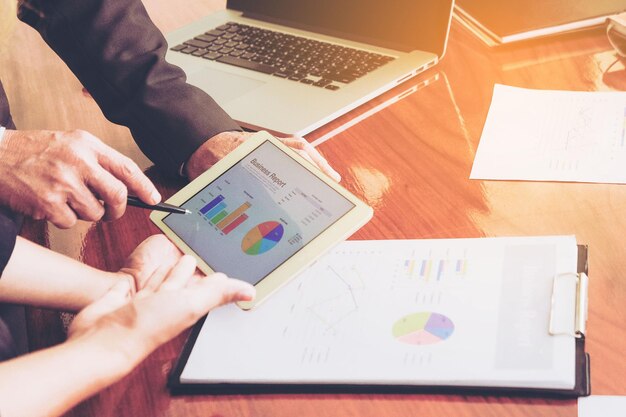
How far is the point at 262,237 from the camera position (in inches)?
28.4

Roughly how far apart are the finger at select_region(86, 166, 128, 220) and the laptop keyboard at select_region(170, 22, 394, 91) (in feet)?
1.27

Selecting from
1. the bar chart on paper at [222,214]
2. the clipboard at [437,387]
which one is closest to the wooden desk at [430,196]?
the clipboard at [437,387]

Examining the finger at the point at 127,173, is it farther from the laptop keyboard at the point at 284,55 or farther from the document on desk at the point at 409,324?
the laptop keyboard at the point at 284,55

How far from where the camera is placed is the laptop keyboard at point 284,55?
1.07 metres

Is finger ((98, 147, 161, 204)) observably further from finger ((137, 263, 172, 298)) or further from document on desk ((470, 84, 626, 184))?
document on desk ((470, 84, 626, 184))

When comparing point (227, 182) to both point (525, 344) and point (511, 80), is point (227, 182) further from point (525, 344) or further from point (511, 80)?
point (511, 80)

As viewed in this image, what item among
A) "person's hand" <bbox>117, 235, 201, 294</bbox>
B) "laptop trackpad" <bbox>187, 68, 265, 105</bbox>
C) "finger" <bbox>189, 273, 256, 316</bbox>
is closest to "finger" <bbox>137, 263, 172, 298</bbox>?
"person's hand" <bbox>117, 235, 201, 294</bbox>

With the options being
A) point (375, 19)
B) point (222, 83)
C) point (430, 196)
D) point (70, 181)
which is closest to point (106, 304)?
point (70, 181)

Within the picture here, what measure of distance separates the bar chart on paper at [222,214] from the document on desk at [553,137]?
0.95ft

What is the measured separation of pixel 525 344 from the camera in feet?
1.90

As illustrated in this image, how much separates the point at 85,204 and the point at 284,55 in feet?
1.60

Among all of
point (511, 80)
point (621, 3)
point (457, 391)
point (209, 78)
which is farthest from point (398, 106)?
point (457, 391)

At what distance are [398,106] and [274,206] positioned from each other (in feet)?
1.15

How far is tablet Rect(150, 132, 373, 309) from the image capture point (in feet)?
2.29
